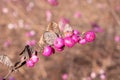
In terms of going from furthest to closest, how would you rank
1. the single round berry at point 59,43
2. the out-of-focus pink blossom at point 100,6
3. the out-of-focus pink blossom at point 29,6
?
the out-of-focus pink blossom at point 29,6 → the out-of-focus pink blossom at point 100,6 → the single round berry at point 59,43

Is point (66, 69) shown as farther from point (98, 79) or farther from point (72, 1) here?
point (72, 1)

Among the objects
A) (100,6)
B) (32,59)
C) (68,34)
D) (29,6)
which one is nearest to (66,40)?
(68,34)

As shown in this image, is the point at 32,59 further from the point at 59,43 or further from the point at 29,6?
the point at 29,6

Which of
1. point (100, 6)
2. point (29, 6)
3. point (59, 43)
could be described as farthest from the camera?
point (29, 6)

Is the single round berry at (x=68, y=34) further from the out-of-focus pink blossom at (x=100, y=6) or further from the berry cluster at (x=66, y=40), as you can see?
the out-of-focus pink blossom at (x=100, y=6)

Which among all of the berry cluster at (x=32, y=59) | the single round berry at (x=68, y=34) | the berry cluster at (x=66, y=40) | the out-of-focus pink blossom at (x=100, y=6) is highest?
the single round berry at (x=68, y=34)

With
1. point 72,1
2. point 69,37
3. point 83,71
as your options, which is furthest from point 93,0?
point 69,37

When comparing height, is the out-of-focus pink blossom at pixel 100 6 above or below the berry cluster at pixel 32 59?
below

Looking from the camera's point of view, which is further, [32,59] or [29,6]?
[29,6]

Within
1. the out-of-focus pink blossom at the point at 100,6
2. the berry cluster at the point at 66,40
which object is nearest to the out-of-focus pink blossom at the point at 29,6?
the out-of-focus pink blossom at the point at 100,6

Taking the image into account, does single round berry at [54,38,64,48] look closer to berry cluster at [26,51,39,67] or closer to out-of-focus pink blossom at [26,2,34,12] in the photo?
berry cluster at [26,51,39,67]

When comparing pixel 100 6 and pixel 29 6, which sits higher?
pixel 29 6
